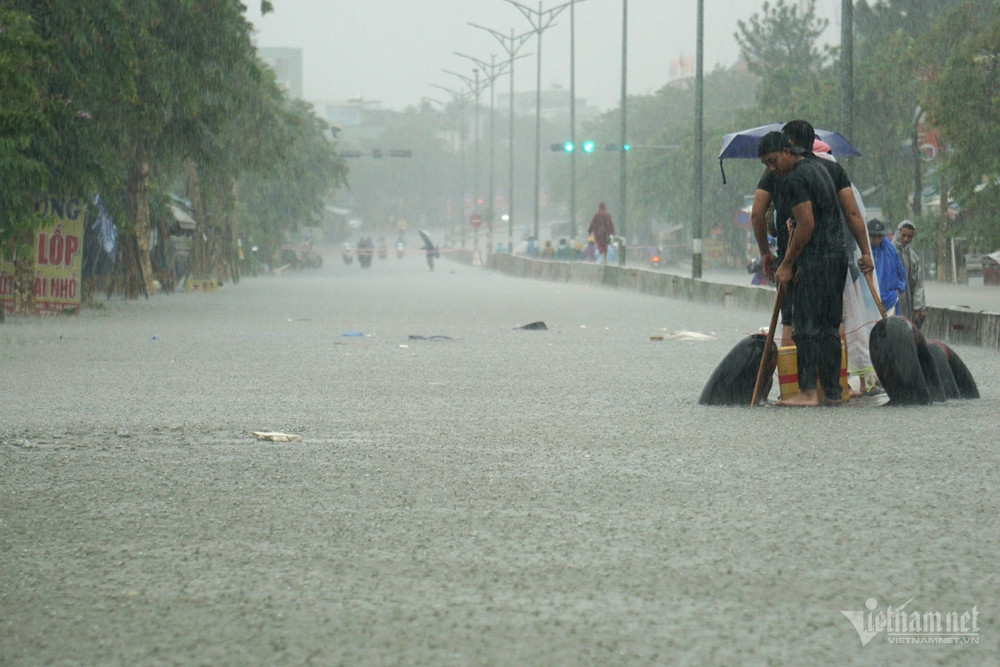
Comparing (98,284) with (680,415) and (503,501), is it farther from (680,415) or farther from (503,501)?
(503,501)

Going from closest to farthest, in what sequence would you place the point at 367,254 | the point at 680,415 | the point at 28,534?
the point at 28,534
the point at 680,415
the point at 367,254

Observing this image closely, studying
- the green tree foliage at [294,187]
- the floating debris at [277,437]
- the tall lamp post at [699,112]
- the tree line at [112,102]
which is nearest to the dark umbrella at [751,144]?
the tree line at [112,102]

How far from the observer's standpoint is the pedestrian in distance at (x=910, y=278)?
594 inches

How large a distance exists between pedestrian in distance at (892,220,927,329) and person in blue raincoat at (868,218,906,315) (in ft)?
3.09

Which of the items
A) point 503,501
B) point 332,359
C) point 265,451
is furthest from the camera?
point 332,359

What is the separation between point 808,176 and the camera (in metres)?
10.5

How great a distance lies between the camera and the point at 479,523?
250 inches

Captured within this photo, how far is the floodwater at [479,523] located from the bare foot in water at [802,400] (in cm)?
20

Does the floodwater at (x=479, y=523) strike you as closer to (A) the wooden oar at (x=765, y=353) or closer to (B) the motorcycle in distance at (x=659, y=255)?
(A) the wooden oar at (x=765, y=353)

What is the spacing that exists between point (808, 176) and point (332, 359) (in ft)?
21.0

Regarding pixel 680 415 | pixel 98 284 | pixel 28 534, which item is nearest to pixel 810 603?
pixel 28 534

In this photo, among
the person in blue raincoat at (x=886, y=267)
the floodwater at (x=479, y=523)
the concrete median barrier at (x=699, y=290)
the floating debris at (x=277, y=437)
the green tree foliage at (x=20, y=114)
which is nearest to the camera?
the floodwater at (x=479, y=523)

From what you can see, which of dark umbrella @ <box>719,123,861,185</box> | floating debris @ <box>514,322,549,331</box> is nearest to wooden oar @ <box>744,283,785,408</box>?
dark umbrella @ <box>719,123,861,185</box>

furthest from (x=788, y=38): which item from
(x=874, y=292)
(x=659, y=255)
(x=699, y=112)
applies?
(x=874, y=292)
